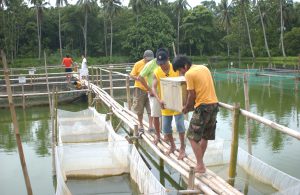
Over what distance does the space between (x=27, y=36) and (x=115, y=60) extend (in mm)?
8185

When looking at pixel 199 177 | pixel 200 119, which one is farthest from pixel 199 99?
pixel 199 177

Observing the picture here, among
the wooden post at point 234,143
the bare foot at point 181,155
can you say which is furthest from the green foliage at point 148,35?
the wooden post at point 234,143

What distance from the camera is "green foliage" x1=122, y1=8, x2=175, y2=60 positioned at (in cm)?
3534

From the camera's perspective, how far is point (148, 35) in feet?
116

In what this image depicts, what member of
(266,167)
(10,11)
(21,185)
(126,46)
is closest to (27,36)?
(10,11)

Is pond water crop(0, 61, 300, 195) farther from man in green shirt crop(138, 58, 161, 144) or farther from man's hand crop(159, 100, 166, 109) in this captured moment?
man's hand crop(159, 100, 166, 109)

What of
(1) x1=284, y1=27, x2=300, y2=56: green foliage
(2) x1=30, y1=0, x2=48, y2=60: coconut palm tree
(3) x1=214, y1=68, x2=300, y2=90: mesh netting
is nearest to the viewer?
(3) x1=214, y1=68, x2=300, y2=90: mesh netting

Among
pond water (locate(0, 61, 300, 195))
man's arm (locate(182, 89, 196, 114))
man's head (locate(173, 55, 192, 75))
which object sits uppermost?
man's head (locate(173, 55, 192, 75))

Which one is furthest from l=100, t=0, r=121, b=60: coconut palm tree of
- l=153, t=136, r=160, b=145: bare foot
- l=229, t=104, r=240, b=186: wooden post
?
l=229, t=104, r=240, b=186: wooden post

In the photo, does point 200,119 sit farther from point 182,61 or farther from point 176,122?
point 176,122

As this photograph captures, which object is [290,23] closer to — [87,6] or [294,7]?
[294,7]

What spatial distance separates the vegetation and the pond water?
20.2m

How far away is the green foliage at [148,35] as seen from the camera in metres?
35.3

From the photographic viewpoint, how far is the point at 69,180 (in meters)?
5.93
